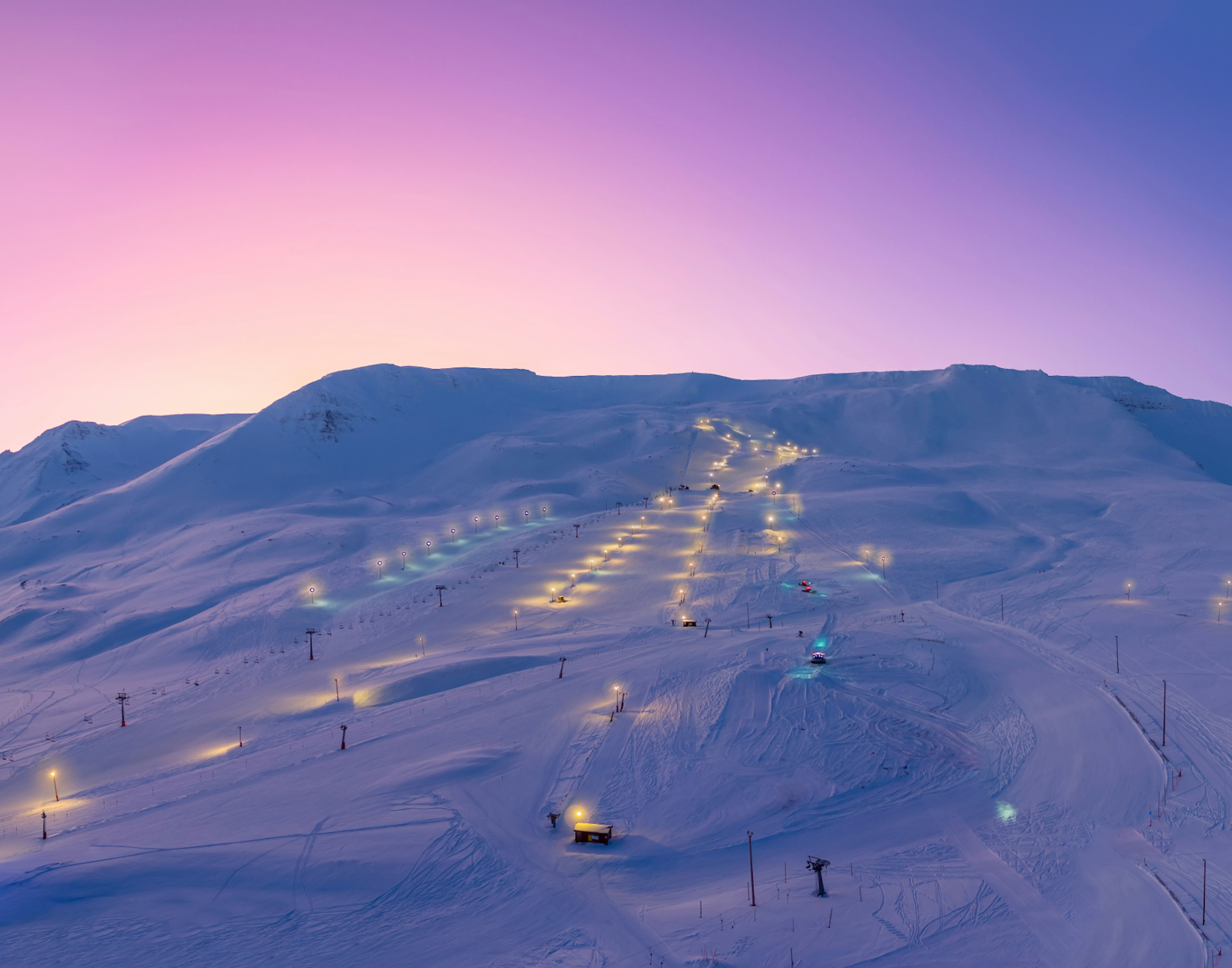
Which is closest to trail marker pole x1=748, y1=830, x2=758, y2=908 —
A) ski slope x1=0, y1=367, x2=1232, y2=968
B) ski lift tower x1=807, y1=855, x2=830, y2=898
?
ski slope x1=0, y1=367, x2=1232, y2=968

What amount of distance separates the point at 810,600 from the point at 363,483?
5090 inches

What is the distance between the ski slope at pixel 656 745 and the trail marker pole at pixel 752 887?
40cm

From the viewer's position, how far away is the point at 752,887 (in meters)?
23.3

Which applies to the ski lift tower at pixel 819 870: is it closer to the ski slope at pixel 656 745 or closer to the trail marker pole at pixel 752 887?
the ski slope at pixel 656 745

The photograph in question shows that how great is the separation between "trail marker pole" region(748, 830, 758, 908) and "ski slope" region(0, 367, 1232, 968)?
→ 0.40 metres

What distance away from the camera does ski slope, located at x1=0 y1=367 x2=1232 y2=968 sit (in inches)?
890

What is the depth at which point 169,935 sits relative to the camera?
73.2 ft

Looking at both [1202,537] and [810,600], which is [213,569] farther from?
[1202,537]

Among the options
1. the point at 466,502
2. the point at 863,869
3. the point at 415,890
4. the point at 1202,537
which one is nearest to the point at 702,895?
the point at 863,869

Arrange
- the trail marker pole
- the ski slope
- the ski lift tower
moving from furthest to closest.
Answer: the ski lift tower → the trail marker pole → the ski slope

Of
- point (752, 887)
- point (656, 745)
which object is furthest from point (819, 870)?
point (656, 745)

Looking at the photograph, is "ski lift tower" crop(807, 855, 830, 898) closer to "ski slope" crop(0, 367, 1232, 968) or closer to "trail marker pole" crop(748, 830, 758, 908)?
"ski slope" crop(0, 367, 1232, 968)

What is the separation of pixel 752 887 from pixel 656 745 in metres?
11.4

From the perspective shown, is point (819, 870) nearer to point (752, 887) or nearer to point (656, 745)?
point (752, 887)
